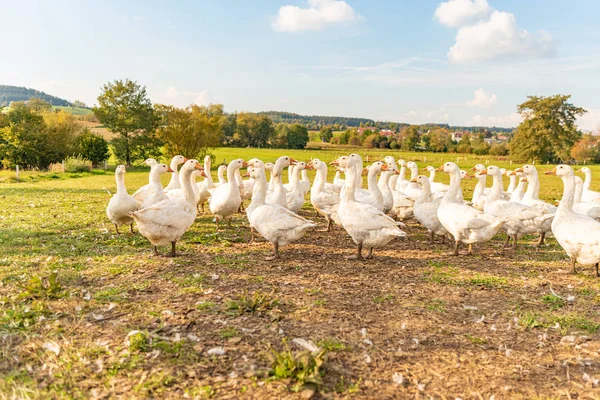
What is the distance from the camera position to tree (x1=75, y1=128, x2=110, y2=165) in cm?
4475

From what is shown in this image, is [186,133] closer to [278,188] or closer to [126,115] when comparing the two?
[126,115]

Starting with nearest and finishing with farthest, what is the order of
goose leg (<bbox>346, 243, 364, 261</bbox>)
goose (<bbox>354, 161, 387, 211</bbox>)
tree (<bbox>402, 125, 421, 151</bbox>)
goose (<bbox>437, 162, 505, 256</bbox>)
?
goose (<bbox>437, 162, 505, 256</bbox>) < goose leg (<bbox>346, 243, 364, 261</bbox>) < goose (<bbox>354, 161, 387, 211</bbox>) < tree (<bbox>402, 125, 421, 151</bbox>)

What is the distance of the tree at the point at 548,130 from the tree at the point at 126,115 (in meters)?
57.1

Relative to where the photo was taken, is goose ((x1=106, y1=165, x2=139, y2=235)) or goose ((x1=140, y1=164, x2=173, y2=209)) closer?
goose ((x1=106, y1=165, x2=139, y2=235))

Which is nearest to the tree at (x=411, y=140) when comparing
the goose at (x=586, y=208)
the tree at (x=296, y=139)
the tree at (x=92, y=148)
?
the tree at (x=296, y=139)

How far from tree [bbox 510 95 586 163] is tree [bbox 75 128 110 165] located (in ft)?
205

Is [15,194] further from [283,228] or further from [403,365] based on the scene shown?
[403,365]

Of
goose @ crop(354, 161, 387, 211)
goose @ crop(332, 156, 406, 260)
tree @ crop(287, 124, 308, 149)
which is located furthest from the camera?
tree @ crop(287, 124, 308, 149)

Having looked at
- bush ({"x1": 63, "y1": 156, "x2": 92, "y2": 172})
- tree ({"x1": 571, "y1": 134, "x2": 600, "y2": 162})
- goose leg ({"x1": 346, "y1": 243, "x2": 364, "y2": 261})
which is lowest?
goose leg ({"x1": 346, "y1": 243, "x2": 364, "y2": 261})

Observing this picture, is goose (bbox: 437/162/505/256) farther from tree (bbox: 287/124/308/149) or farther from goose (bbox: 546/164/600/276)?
tree (bbox: 287/124/308/149)

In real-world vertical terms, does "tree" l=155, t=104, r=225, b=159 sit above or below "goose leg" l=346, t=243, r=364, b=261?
above

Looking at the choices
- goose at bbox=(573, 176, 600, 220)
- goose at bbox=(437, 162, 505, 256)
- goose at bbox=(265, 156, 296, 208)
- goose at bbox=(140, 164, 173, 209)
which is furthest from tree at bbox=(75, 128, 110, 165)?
goose at bbox=(573, 176, 600, 220)

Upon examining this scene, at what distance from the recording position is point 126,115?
147 ft

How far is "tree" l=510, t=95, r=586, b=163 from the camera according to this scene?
59875 millimetres
